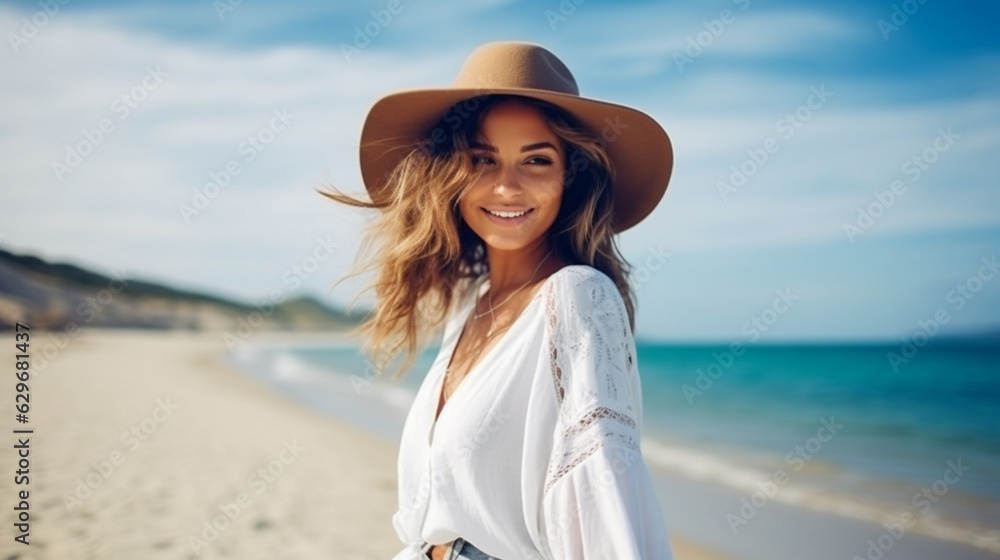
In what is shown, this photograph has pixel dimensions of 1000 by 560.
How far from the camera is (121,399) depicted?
39.3ft

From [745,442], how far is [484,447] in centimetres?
987

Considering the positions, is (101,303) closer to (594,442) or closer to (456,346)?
(456,346)

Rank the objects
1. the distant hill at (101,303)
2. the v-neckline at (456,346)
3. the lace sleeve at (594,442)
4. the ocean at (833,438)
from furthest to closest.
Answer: the distant hill at (101,303) → the ocean at (833,438) → the v-neckline at (456,346) → the lace sleeve at (594,442)

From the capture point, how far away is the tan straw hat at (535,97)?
1924 mm

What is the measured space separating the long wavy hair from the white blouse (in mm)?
358

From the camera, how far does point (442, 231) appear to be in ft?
7.45

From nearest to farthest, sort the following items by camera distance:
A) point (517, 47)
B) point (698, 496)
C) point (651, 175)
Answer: point (517, 47)
point (651, 175)
point (698, 496)

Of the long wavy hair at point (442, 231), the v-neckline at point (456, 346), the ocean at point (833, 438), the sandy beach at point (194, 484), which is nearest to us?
the v-neckline at point (456, 346)

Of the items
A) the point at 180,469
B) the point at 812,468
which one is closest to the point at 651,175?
the point at 180,469

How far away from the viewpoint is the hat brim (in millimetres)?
1940

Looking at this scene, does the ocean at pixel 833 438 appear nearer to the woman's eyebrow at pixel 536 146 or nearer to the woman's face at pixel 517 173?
the woman's face at pixel 517 173

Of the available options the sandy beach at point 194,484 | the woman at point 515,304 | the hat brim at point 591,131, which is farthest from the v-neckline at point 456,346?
the sandy beach at point 194,484

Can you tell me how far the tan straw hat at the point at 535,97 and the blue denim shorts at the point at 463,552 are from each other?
1.08 m

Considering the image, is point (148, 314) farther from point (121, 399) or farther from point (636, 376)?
point (636, 376)
